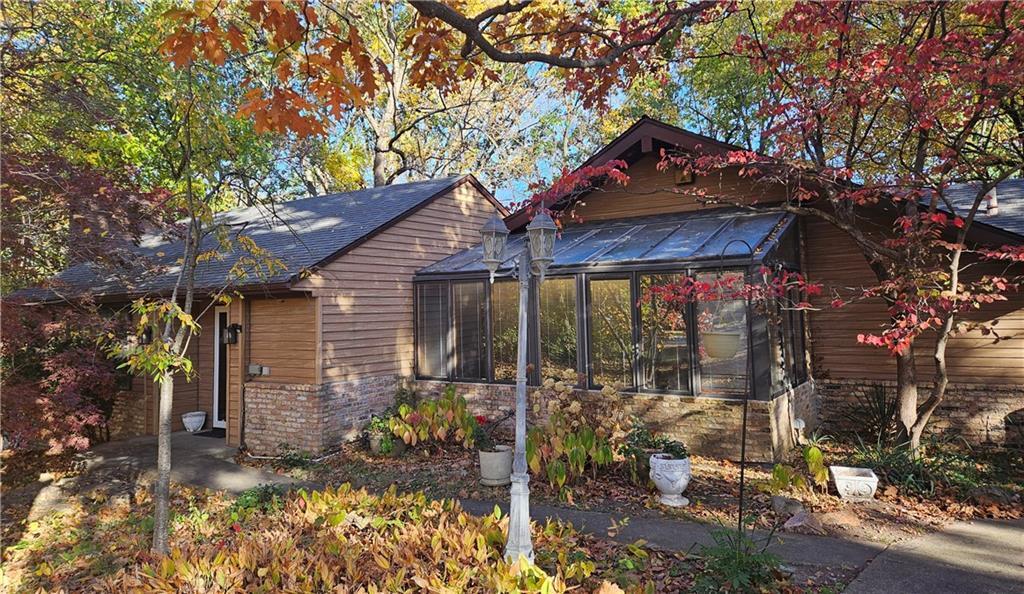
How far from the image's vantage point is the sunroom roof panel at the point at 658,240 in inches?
312

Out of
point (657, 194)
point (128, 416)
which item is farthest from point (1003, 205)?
point (128, 416)

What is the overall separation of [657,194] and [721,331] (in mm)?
3504

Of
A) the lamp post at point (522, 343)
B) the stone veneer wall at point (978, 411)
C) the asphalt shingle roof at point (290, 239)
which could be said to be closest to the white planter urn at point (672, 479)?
the lamp post at point (522, 343)

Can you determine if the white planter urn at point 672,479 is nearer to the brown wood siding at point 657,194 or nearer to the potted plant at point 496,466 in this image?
the potted plant at point 496,466

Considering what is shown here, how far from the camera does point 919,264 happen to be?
23.0 feet

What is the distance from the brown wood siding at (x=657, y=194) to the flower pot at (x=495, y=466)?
→ 5.12 m

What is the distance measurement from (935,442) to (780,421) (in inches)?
104

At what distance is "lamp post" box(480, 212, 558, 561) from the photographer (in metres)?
4.08

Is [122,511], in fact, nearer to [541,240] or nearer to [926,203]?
[541,240]

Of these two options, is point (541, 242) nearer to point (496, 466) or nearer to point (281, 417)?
point (496, 466)

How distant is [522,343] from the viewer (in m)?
4.37

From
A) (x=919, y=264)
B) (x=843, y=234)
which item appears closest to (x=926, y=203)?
(x=843, y=234)

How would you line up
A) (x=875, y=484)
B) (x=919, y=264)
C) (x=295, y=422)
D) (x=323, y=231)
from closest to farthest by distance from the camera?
(x=875, y=484)
(x=919, y=264)
(x=295, y=422)
(x=323, y=231)

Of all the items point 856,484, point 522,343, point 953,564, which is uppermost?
point 522,343
